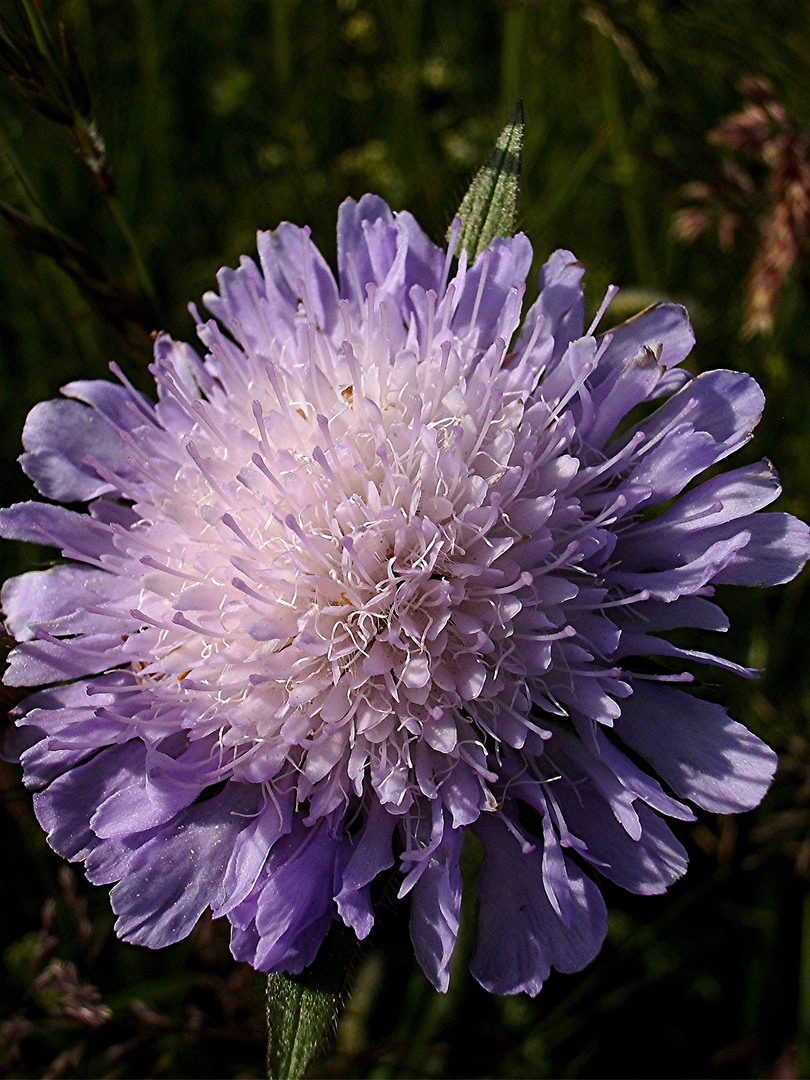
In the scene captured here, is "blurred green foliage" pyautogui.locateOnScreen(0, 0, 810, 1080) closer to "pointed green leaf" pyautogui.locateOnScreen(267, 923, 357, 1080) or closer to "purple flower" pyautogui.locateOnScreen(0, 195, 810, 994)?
"pointed green leaf" pyautogui.locateOnScreen(267, 923, 357, 1080)

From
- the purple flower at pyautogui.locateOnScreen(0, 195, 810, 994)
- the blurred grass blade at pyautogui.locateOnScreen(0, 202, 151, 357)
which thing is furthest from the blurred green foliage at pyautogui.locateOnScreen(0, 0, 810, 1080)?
the purple flower at pyautogui.locateOnScreen(0, 195, 810, 994)

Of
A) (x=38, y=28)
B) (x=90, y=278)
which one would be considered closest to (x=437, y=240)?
(x=90, y=278)

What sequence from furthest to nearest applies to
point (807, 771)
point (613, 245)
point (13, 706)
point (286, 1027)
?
1. point (613, 245)
2. point (807, 771)
3. point (13, 706)
4. point (286, 1027)

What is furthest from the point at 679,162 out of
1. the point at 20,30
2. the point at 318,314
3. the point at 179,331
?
the point at 20,30

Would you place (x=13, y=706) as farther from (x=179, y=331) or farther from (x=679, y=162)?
(x=679, y=162)

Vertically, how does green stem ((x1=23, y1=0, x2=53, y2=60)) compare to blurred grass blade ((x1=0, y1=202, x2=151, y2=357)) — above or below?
above

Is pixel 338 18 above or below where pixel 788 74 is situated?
above
